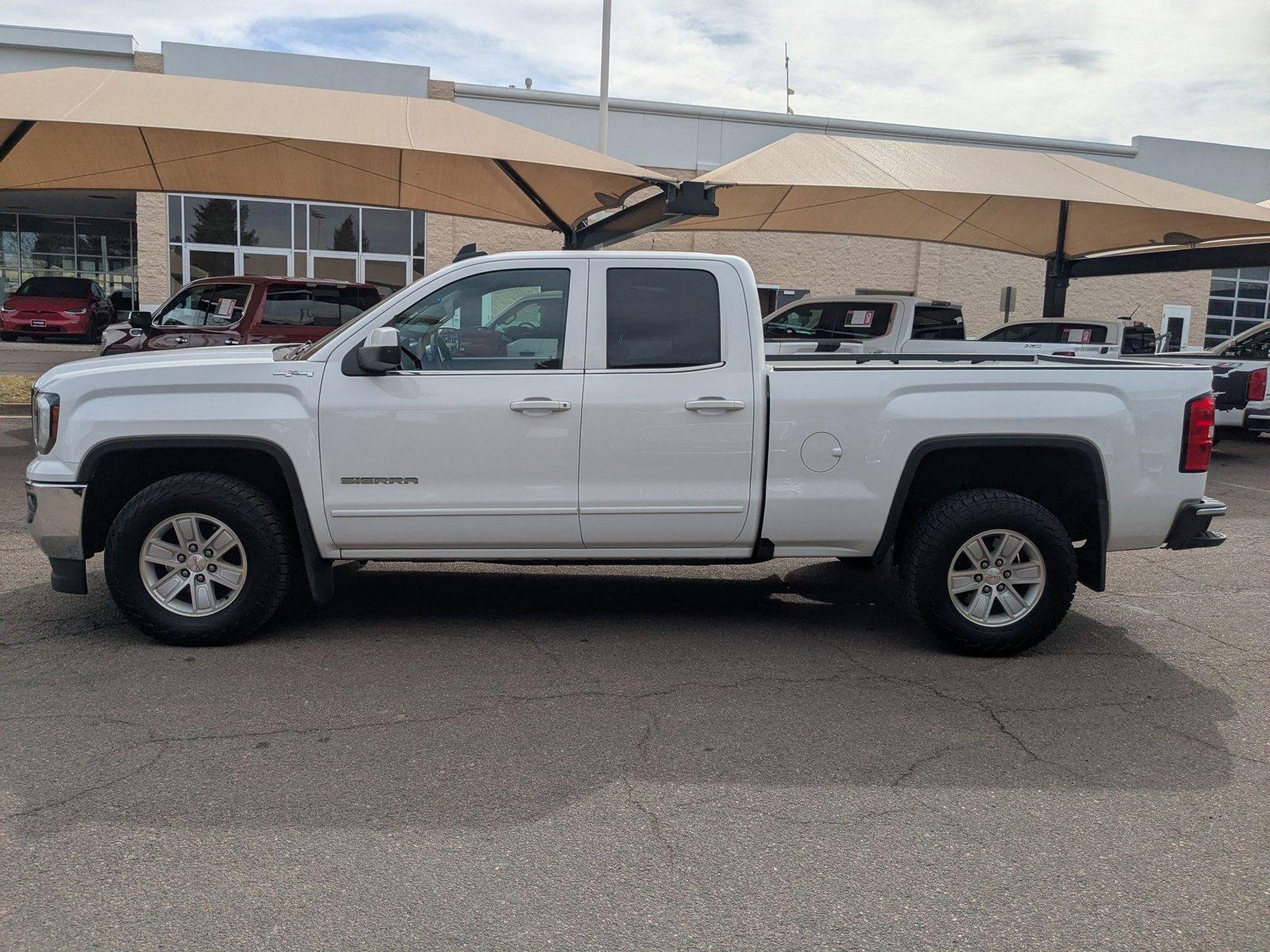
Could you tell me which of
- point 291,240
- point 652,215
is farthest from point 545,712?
point 291,240

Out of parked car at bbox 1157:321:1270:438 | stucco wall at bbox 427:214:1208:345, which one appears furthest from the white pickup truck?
stucco wall at bbox 427:214:1208:345

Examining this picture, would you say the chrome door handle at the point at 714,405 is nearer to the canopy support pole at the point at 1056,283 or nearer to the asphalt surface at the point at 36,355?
the canopy support pole at the point at 1056,283

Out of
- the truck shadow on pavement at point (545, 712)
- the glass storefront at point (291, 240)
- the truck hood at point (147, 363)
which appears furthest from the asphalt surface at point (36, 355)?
the truck shadow on pavement at point (545, 712)

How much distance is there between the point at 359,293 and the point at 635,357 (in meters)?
8.68

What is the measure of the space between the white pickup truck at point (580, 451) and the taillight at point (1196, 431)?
1 cm

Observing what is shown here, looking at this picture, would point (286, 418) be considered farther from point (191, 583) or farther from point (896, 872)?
point (896, 872)

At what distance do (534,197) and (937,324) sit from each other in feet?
17.5

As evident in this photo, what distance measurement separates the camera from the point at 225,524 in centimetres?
514

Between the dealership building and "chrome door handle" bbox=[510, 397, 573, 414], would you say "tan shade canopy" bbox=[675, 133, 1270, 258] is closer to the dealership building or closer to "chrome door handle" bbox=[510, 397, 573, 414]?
the dealership building

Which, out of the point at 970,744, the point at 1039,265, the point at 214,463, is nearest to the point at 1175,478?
the point at 970,744

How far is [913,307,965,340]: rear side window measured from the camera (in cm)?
1362

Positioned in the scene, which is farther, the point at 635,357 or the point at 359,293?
the point at 359,293

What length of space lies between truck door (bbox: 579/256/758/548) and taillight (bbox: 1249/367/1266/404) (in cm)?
1096

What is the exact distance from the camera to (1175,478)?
211 inches
